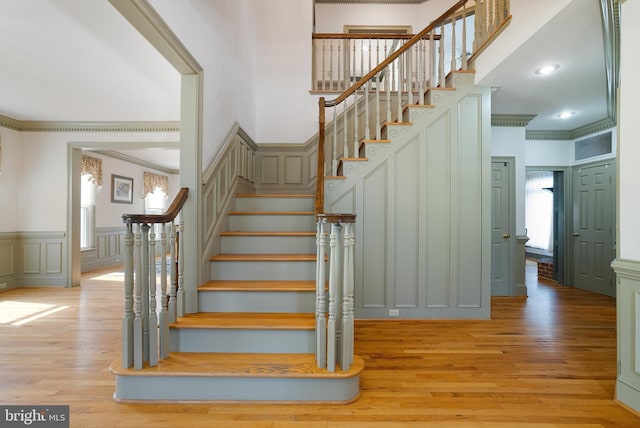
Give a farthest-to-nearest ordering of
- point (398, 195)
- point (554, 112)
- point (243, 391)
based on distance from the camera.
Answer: point (554, 112)
point (398, 195)
point (243, 391)

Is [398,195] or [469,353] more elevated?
[398,195]

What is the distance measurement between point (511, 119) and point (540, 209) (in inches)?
171

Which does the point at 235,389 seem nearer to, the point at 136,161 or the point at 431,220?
the point at 431,220

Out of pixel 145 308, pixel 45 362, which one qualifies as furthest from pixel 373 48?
pixel 45 362

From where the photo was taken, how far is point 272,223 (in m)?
3.47

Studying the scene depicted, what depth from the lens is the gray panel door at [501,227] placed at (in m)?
4.83

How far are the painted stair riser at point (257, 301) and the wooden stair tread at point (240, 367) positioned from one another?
1.35 ft

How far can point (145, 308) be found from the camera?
2.18 m

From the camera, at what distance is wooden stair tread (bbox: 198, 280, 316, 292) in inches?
102

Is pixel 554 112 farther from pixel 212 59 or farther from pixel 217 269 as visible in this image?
pixel 217 269

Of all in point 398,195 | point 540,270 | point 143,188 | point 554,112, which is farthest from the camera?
point 143,188

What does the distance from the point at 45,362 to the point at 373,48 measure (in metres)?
6.55

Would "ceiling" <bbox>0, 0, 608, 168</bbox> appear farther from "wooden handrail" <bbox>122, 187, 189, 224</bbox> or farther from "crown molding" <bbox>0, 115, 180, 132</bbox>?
"wooden handrail" <bbox>122, 187, 189, 224</bbox>

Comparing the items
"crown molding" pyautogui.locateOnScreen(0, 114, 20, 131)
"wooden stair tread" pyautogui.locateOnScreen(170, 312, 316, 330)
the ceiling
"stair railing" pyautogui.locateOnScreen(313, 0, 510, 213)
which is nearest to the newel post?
"stair railing" pyautogui.locateOnScreen(313, 0, 510, 213)
